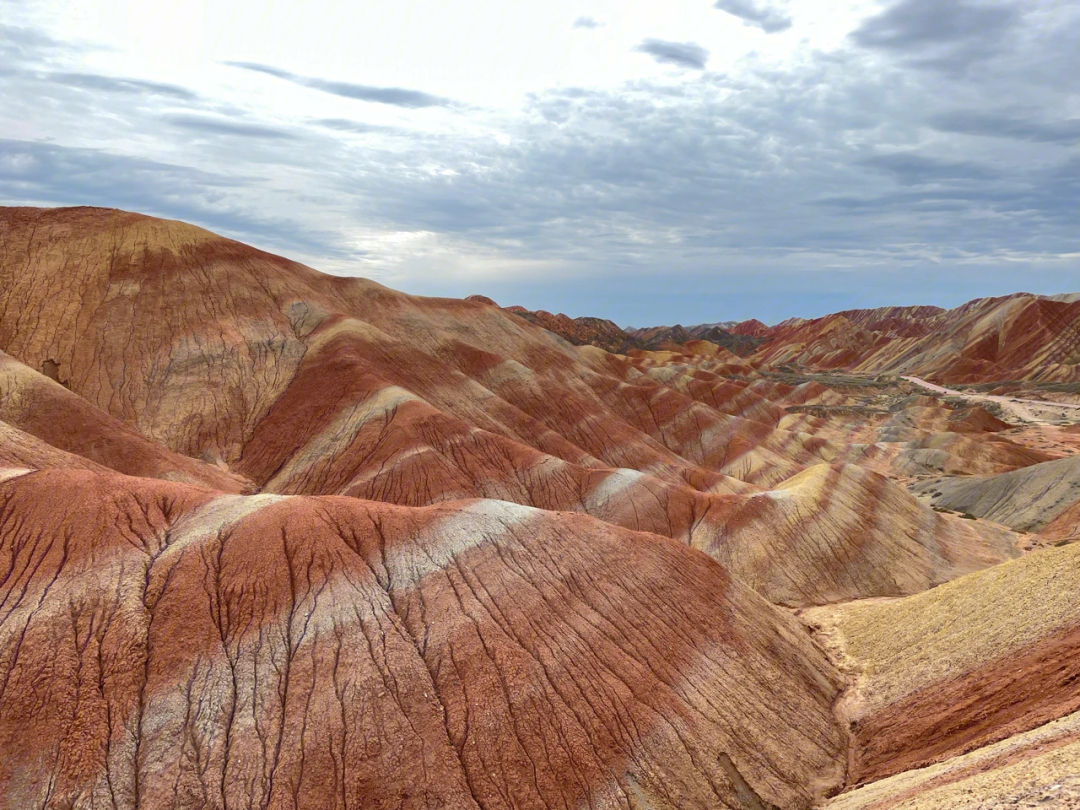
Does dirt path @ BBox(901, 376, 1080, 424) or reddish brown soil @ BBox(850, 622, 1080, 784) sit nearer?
reddish brown soil @ BBox(850, 622, 1080, 784)

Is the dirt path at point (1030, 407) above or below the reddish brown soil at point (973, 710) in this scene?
above

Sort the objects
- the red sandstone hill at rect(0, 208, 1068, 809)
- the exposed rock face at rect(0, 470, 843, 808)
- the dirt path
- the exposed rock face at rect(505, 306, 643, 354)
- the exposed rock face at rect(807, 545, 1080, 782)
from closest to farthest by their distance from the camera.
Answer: the exposed rock face at rect(0, 470, 843, 808)
the red sandstone hill at rect(0, 208, 1068, 809)
the exposed rock face at rect(807, 545, 1080, 782)
the dirt path
the exposed rock face at rect(505, 306, 643, 354)

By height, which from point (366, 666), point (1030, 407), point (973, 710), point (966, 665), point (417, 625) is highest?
point (1030, 407)

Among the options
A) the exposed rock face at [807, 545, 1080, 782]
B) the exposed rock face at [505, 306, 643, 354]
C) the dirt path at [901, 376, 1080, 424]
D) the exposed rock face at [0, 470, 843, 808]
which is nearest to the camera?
the exposed rock face at [0, 470, 843, 808]

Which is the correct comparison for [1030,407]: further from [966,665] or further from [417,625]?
[417,625]

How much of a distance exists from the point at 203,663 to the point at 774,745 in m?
20.6

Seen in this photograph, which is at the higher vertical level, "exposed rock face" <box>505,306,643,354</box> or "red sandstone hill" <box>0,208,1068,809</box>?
"exposed rock face" <box>505,306,643,354</box>

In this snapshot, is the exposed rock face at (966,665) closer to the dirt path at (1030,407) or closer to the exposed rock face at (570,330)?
the dirt path at (1030,407)

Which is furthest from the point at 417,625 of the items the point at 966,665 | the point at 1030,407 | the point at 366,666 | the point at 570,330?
the point at 570,330

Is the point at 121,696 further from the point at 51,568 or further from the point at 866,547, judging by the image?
the point at 866,547

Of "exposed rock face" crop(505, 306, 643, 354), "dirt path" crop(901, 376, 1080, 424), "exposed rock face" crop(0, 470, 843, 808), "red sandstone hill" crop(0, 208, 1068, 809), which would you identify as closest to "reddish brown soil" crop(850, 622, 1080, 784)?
"red sandstone hill" crop(0, 208, 1068, 809)

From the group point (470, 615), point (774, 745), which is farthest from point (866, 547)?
point (470, 615)

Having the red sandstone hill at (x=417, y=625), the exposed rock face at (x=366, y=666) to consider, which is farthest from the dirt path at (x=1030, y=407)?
the exposed rock face at (x=366, y=666)

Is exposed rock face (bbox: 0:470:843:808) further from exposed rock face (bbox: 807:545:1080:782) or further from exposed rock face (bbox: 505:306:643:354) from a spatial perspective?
exposed rock face (bbox: 505:306:643:354)
